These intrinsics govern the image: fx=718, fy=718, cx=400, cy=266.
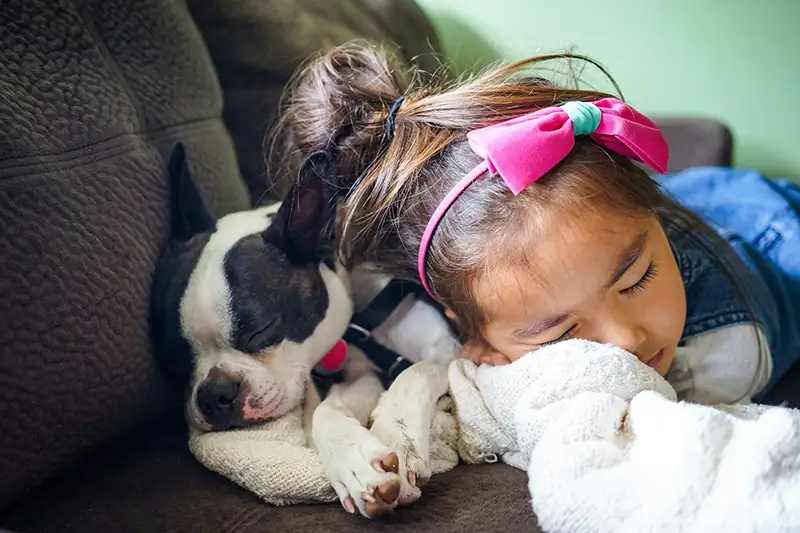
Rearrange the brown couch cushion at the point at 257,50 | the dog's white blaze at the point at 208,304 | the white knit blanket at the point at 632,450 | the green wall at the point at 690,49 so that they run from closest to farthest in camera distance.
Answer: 1. the white knit blanket at the point at 632,450
2. the dog's white blaze at the point at 208,304
3. the brown couch cushion at the point at 257,50
4. the green wall at the point at 690,49

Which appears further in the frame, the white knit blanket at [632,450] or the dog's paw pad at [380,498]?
the dog's paw pad at [380,498]

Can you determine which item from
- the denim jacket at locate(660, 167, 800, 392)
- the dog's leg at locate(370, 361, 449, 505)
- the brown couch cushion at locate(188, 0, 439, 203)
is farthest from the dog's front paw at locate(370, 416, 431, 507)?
the brown couch cushion at locate(188, 0, 439, 203)

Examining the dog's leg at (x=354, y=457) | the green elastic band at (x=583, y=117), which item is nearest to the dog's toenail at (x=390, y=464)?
the dog's leg at (x=354, y=457)

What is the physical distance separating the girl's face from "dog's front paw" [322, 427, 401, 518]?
0.22 metres

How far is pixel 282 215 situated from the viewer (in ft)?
3.25

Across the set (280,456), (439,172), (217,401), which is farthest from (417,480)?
(439,172)

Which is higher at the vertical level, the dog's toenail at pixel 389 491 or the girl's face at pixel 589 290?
the girl's face at pixel 589 290

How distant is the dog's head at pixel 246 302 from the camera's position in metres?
0.92

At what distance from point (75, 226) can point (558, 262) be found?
0.55 metres

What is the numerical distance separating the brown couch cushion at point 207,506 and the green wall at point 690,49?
1030mm

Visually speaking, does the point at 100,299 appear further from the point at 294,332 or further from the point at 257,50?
the point at 257,50

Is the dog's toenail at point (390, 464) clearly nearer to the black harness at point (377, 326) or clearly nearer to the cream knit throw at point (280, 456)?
the cream knit throw at point (280, 456)

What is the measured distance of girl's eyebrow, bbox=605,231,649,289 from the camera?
0.82 meters

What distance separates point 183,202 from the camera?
102 cm
